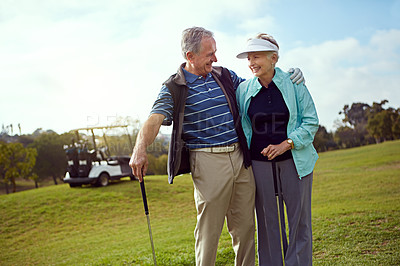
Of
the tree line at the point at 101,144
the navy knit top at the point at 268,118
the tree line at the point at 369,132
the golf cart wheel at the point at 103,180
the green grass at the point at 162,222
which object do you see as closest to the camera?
the navy knit top at the point at 268,118

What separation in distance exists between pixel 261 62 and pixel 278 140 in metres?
0.60

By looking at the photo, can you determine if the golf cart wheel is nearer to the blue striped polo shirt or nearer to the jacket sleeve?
the blue striped polo shirt

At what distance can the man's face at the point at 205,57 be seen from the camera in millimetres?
2699

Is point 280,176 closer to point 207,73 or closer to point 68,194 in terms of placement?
point 207,73

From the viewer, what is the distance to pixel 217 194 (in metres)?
2.69

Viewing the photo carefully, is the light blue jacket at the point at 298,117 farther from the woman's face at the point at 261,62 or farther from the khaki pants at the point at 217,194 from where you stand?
the khaki pants at the point at 217,194

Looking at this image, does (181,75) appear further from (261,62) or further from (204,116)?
(261,62)

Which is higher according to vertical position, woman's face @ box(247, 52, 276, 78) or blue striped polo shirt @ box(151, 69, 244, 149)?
woman's face @ box(247, 52, 276, 78)

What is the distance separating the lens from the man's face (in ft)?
8.86

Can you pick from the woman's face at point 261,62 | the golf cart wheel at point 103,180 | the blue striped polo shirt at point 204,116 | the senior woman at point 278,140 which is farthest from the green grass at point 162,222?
the woman's face at point 261,62

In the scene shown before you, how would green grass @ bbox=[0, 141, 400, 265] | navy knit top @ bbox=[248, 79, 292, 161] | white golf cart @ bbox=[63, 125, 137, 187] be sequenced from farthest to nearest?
white golf cart @ bbox=[63, 125, 137, 187] < green grass @ bbox=[0, 141, 400, 265] < navy knit top @ bbox=[248, 79, 292, 161]

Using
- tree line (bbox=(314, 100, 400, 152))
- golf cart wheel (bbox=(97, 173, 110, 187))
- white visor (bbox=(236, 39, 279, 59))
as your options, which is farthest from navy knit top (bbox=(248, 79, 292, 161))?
tree line (bbox=(314, 100, 400, 152))

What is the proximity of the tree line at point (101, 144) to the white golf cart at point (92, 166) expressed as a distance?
0.41 meters

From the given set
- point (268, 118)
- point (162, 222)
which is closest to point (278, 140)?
point (268, 118)
